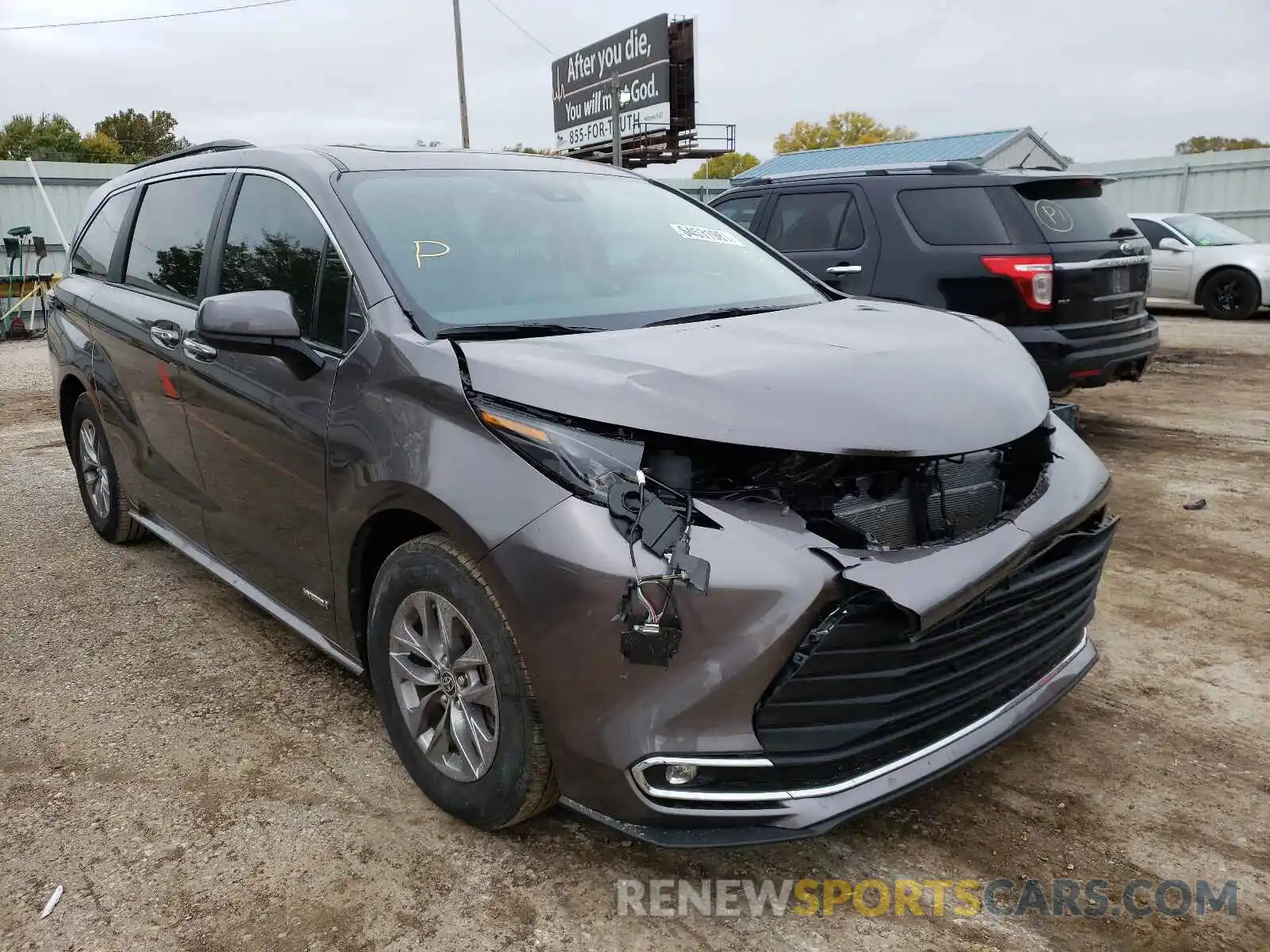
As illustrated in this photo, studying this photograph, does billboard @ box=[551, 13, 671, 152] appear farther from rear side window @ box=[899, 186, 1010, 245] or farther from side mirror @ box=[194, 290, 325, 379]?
side mirror @ box=[194, 290, 325, 379]

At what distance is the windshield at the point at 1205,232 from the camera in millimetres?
14070

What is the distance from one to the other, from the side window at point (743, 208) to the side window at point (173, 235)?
13.8 feet

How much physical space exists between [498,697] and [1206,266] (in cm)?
1478

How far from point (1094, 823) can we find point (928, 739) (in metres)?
0.66

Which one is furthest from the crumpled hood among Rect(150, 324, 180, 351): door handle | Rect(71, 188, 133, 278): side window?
Rect(71, 188, 133, 278): side window

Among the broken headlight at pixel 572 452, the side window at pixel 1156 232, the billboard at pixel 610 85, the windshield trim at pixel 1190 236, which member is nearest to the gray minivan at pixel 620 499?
the broken headlight at pixel 572 452

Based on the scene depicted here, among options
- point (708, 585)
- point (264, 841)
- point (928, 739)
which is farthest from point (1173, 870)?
point (264, 841)

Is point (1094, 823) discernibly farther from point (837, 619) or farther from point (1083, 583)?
point (837, 619)

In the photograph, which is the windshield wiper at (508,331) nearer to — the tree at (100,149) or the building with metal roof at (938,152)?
the building with metal roof at (938,152)

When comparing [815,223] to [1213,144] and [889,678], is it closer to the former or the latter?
[889,678]

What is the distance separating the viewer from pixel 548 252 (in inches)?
121

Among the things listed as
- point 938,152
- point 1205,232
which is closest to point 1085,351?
point 1205,232

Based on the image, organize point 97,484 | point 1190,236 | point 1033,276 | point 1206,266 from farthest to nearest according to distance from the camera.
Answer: point 1190,236
point 1206,266
point 1033,276
point 97,484

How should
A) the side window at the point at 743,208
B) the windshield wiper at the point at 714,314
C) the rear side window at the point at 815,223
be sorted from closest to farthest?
the windshield wiper at the point at 714,314
the rear side window at the point at 815,223
the side window at the point at 743,208
